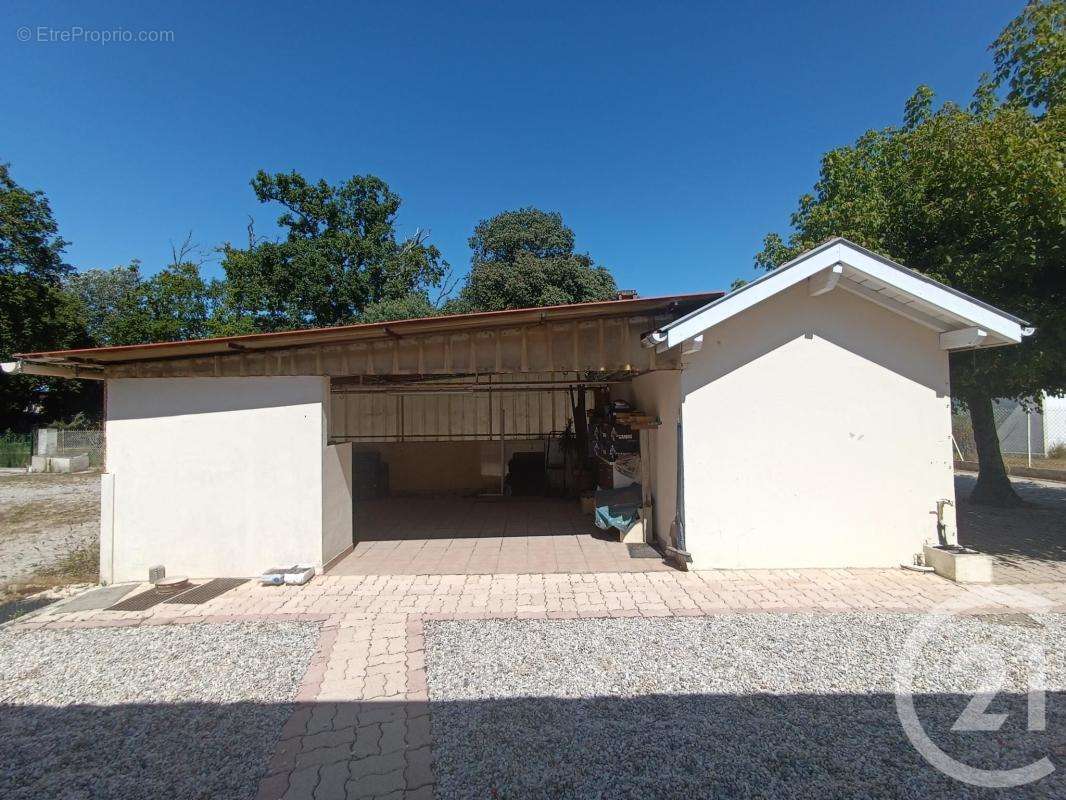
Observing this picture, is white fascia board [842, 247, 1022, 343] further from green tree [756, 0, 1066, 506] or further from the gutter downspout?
the gutter downspout

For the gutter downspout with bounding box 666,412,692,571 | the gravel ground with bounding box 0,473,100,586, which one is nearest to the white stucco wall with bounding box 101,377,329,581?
the gravel ground with bounding box 0,473,100,586

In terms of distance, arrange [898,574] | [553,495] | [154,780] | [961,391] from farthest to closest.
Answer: [553,495] → [961,391] → [898,574] → [154,780]

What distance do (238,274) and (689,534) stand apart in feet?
80.8

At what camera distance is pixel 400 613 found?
5.28 metres

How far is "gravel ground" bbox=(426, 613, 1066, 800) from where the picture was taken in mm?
2799

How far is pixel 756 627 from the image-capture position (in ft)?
15.6

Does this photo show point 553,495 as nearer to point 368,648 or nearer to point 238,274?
point 368,648

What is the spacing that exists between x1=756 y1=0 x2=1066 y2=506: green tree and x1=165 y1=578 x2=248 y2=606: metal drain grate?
9693mm

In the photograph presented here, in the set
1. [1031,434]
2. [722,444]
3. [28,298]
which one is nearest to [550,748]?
[722,444]

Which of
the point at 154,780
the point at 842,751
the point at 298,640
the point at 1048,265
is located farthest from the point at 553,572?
the point at 1048,265

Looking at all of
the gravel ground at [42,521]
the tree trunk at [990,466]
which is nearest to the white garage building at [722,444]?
the gravel ground at [42,521]

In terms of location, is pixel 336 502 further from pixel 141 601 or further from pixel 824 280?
pixel 824 280

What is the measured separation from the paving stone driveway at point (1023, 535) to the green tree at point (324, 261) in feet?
71.4
